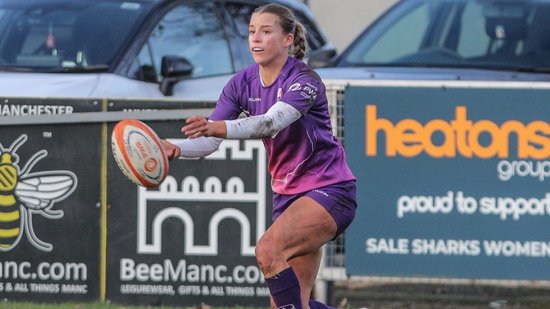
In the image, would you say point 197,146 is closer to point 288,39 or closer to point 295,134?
point 295,134

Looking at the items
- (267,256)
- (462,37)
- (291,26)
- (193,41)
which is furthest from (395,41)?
(267,256)

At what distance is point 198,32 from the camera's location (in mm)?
11578

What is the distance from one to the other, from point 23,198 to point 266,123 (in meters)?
3.22

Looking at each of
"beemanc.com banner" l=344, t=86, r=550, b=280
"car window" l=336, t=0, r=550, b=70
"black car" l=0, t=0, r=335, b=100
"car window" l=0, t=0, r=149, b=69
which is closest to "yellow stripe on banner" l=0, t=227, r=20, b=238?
"black car" l=0, t=0, r=335, b=100

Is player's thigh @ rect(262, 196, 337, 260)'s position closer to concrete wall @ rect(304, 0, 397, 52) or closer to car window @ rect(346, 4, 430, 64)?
car window @ rect(346, 4, 430, 64)

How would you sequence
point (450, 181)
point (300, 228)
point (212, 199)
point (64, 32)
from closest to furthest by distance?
point (300, 228) → point (450, 181) → point (212, 199) → point (64, 32)

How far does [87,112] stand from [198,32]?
2322mm

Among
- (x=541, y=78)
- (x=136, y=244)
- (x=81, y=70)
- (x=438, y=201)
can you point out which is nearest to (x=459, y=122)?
(x=438, y=201)

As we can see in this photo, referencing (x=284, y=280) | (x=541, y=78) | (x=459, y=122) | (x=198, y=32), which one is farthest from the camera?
(x=198, y=32)

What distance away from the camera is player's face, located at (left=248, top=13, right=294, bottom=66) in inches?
275

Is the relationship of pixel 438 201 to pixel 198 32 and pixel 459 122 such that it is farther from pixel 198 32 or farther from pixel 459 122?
pixel 198 32

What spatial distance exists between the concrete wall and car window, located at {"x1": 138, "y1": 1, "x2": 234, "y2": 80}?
34.7 ft

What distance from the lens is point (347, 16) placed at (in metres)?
22.4

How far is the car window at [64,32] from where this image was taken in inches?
428
